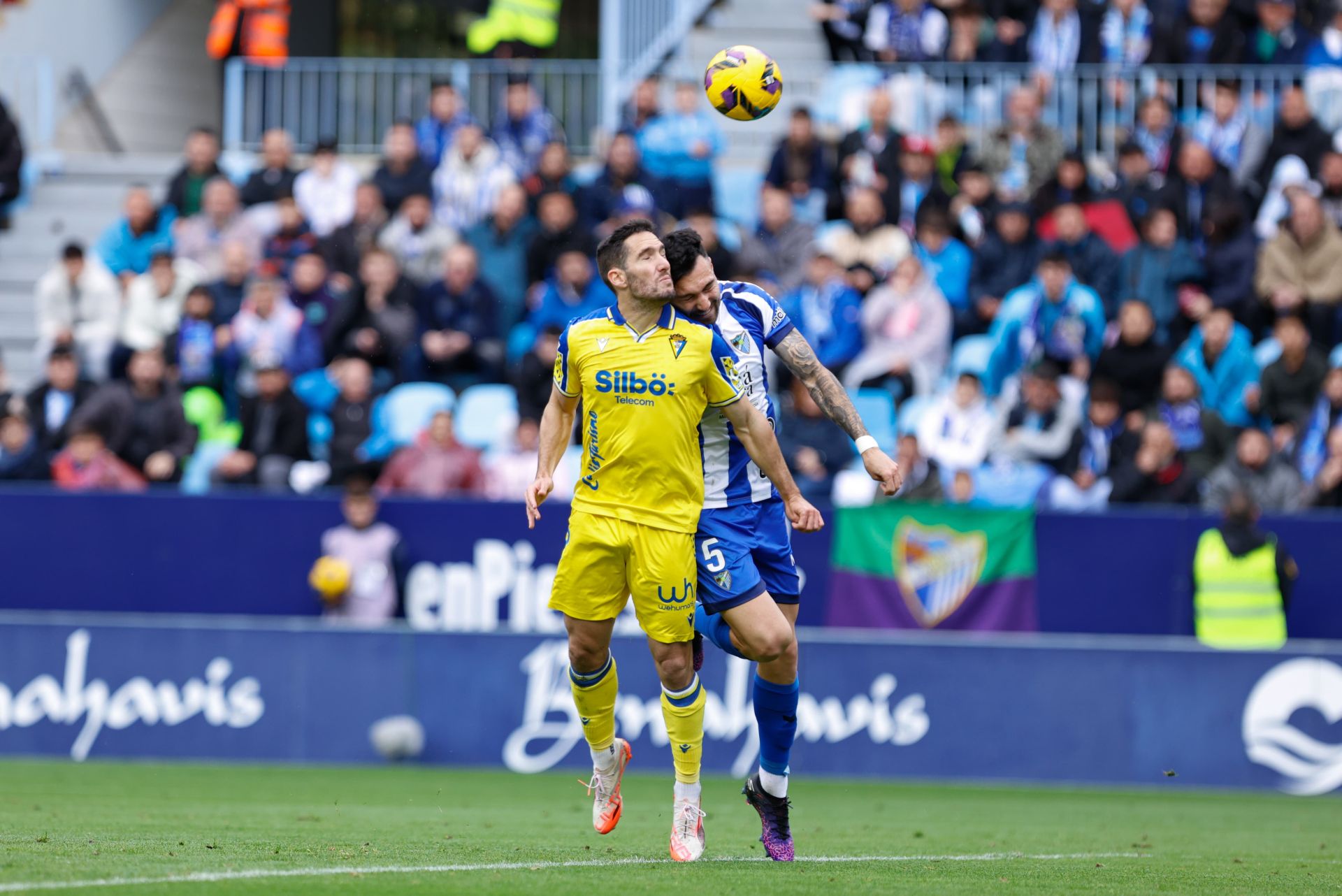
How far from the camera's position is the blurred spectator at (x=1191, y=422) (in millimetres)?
14914

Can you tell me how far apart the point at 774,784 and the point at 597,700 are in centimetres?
80

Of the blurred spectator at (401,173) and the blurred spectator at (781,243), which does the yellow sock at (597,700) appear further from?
the blurred spectator at (401,173)

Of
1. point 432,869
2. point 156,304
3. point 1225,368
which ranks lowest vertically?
point 432,869

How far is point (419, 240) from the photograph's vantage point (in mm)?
17531

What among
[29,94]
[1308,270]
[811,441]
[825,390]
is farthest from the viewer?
[29,94]

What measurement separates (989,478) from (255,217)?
25.0ft

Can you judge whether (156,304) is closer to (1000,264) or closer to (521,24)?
(521,24)

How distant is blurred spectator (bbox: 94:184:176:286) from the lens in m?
18.7

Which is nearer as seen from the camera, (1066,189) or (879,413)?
(879,413)

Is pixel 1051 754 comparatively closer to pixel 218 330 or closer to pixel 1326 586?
pixel 1326 586

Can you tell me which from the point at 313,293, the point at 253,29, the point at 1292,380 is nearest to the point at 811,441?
the point at 1292,380

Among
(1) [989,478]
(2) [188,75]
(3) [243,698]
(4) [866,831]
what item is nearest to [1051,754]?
(1) [989,478]

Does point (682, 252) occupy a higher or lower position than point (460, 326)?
lower

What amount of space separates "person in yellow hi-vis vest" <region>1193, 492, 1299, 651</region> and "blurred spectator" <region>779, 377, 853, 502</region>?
9.60 feet
